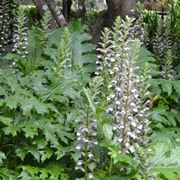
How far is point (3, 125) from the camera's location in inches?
146

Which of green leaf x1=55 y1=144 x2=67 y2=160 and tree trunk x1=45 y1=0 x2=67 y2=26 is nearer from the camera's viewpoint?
green leaf x1=55 y1=144 x2=67 y2=160

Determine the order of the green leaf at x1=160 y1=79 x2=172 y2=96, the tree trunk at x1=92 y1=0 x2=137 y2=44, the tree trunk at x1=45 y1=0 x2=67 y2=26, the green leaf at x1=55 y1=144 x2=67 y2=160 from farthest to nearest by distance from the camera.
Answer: the tree trunk at x1=92 y1=0 x2=137 y2=44, the tree trunk at x1=45 y1=0 x2=67 y2=26, the green leaf at x1=160 y1=79 x2=172 y2=96, the green leaf at x1=55 y1=144 x2=67 y2=160

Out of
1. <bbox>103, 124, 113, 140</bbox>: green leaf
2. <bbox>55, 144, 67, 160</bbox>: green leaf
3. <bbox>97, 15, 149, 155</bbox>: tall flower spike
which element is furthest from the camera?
<bbox>55, 144, 67, 160</bbox>: green leaf

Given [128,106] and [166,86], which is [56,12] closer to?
[166,86]

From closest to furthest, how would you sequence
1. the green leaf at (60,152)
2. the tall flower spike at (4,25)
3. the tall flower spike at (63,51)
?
the green leaf at (60,152) < the tall flower spike at (63,51) < the tall flower spike at (4,25)

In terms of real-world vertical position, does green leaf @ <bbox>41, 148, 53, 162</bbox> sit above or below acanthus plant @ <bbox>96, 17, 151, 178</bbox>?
below

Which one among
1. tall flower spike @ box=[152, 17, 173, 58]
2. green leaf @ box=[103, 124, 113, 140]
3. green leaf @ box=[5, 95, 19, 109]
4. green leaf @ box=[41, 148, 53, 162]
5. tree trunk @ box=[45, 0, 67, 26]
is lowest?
green leaf @ box=[41, 148, 53, 162]

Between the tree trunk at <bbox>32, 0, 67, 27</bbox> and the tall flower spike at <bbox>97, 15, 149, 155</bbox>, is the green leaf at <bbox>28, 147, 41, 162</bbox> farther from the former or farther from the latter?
the tree trunk at <bbox>32, 0, 67, 27</bbox>

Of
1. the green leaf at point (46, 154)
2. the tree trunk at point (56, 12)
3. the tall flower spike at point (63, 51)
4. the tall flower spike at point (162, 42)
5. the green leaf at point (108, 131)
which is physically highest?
the tree trunk at point (56, 12)

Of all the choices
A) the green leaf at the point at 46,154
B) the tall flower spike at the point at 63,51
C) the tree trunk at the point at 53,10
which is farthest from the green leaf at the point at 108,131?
the tree trunk at the point at 53,10

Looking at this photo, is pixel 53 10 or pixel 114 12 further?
pixel 114 12

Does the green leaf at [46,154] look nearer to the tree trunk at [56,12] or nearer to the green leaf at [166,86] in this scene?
the green leaf at [166,86]

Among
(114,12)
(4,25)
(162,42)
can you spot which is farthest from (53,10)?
(162,42)

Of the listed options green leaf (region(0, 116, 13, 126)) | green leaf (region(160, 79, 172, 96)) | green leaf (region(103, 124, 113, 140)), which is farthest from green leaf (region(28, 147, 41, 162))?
green leaf (region(160, 79, 172, 96))
